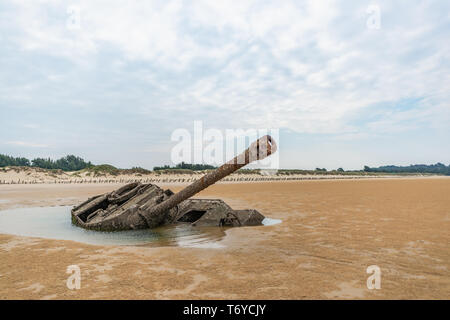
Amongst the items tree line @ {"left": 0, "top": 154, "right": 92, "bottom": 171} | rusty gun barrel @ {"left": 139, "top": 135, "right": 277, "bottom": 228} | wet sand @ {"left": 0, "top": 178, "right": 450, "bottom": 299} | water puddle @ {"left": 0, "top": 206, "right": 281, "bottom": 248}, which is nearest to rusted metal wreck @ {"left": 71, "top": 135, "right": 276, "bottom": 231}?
rusty gun barrel @ {"left": 139, "top": 135, "right": 277, "bottom": 228}

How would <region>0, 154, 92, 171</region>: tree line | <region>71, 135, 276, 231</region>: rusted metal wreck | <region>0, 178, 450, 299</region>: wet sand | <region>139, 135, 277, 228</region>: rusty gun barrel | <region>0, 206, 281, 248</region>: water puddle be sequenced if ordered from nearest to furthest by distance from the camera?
<region>0, 178, 450, 299</region>: wet sand → <region>139, 135, 277, 228</region>: rusty gun barrel → <region>0, 206, 281, 248</region>: water puddle → <region>71, 135, 276, 231</region>: rusted metal wreck → <region>0, 154, 92, 171</region>: tree line

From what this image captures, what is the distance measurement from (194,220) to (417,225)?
5.83 m

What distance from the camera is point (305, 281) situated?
3777mm

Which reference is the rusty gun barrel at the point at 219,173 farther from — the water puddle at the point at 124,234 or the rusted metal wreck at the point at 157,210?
the water puddle at the point at 124,234

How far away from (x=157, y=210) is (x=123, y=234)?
100 cm

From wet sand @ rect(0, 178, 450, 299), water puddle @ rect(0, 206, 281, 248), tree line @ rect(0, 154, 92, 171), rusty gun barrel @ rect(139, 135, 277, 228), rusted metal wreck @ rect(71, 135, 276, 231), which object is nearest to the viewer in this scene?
wet sand @ rect(0, 178, 450, 299)

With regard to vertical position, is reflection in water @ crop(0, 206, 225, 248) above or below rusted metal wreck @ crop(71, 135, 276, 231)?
below

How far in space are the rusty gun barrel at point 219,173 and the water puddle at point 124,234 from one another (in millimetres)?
359

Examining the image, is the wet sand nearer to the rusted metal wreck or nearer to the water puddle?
the water puddle

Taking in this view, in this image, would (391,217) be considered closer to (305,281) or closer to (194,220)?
(194,220)

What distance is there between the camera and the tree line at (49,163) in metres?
58.1

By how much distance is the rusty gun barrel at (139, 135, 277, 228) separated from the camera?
5.62m

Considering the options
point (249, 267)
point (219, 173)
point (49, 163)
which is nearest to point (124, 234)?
point (219, 173)
